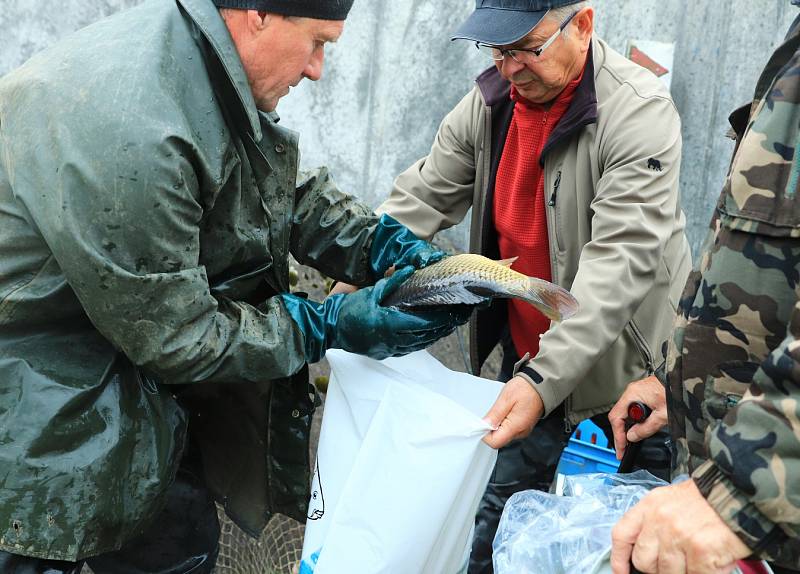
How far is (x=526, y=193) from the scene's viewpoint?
9.43ft

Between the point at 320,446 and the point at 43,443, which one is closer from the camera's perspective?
the point at 43,443

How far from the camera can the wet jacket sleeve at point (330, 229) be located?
2.54 meters

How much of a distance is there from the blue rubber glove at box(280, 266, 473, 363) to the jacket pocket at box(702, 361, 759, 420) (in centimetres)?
77

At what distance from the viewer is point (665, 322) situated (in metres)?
2.87

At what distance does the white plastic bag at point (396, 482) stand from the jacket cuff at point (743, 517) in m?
0.80

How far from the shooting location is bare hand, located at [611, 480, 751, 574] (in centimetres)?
139

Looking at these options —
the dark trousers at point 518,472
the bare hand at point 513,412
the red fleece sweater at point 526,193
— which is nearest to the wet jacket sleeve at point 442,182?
the red fleece sweater at point 526,193

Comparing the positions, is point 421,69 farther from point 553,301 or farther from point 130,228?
point 130,228

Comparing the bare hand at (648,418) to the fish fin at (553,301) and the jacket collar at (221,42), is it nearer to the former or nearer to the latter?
the fish fin at (553,301)

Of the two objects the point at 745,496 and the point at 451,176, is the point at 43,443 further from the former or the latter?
the point at 451,176

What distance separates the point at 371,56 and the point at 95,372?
2.80 metres

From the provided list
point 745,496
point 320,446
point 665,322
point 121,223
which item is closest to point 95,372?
point 121,223

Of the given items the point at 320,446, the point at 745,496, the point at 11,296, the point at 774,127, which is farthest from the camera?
the point at 320,446

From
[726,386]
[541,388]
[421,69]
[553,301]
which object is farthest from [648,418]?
[421,69]
